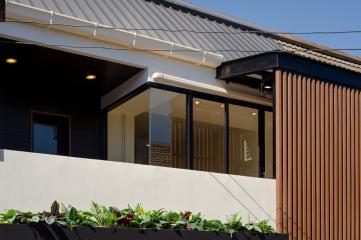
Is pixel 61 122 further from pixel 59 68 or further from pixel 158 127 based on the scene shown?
pixel 158 127

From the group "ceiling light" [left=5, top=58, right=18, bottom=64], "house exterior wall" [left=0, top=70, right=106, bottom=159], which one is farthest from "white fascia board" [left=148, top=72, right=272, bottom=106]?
"ceiling light" [left=5, top=58, right=18, bottom=64]

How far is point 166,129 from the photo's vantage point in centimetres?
1330

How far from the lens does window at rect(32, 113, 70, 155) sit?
45.4 feet

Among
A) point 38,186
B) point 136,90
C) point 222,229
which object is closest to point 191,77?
point 136,90

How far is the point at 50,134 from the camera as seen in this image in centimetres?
1411

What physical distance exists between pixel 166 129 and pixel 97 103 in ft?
6.68

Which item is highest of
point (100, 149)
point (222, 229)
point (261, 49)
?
point (261, 49)

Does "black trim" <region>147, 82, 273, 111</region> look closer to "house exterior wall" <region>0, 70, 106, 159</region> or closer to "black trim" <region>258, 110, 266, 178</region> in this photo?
"black trim" <region>258, 110, 266, 178</region>

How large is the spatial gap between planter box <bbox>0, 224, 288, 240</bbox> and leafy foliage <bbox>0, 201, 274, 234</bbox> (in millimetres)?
80

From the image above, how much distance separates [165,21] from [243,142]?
2.71 metres

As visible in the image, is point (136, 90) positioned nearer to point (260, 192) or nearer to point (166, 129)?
point (166, 129)

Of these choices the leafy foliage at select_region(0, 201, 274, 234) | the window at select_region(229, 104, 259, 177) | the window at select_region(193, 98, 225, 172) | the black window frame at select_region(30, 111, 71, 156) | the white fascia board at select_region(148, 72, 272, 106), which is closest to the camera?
the leafy foliage at select_region(0, 201, 274, 234)

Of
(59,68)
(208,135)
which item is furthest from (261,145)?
(59,68)

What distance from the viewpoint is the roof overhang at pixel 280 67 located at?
13461mm
